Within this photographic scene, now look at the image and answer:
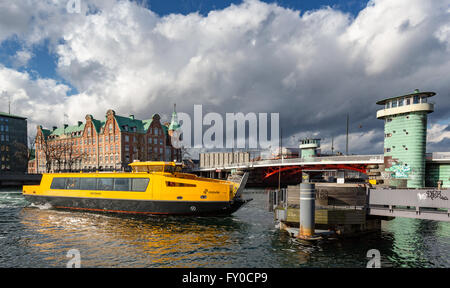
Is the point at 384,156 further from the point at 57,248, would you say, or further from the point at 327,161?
the point at 57,248

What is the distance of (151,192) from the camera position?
2470 centimetres

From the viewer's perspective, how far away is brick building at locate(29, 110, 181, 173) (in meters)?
83.6

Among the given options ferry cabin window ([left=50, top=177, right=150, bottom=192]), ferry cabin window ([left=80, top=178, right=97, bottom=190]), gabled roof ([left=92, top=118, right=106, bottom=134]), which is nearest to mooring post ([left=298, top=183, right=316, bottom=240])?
ferry cabin window ([left=50, top=177, right=150, bottom=192])

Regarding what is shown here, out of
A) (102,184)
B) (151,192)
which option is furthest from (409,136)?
(102,184)

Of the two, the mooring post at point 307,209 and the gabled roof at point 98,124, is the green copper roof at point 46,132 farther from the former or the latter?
the mooring post at point 307,209

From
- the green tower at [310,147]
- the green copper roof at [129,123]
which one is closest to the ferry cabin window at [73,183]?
the green copper roof at [129,123]

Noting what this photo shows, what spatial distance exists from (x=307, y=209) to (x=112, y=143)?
81.6m

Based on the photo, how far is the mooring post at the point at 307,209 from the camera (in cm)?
1495

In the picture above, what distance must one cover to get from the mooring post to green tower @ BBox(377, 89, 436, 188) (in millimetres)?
27155

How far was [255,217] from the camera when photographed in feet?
83.7

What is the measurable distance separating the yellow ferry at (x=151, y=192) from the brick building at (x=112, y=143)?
170ft

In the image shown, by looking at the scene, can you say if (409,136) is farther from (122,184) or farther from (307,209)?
(122,184)
